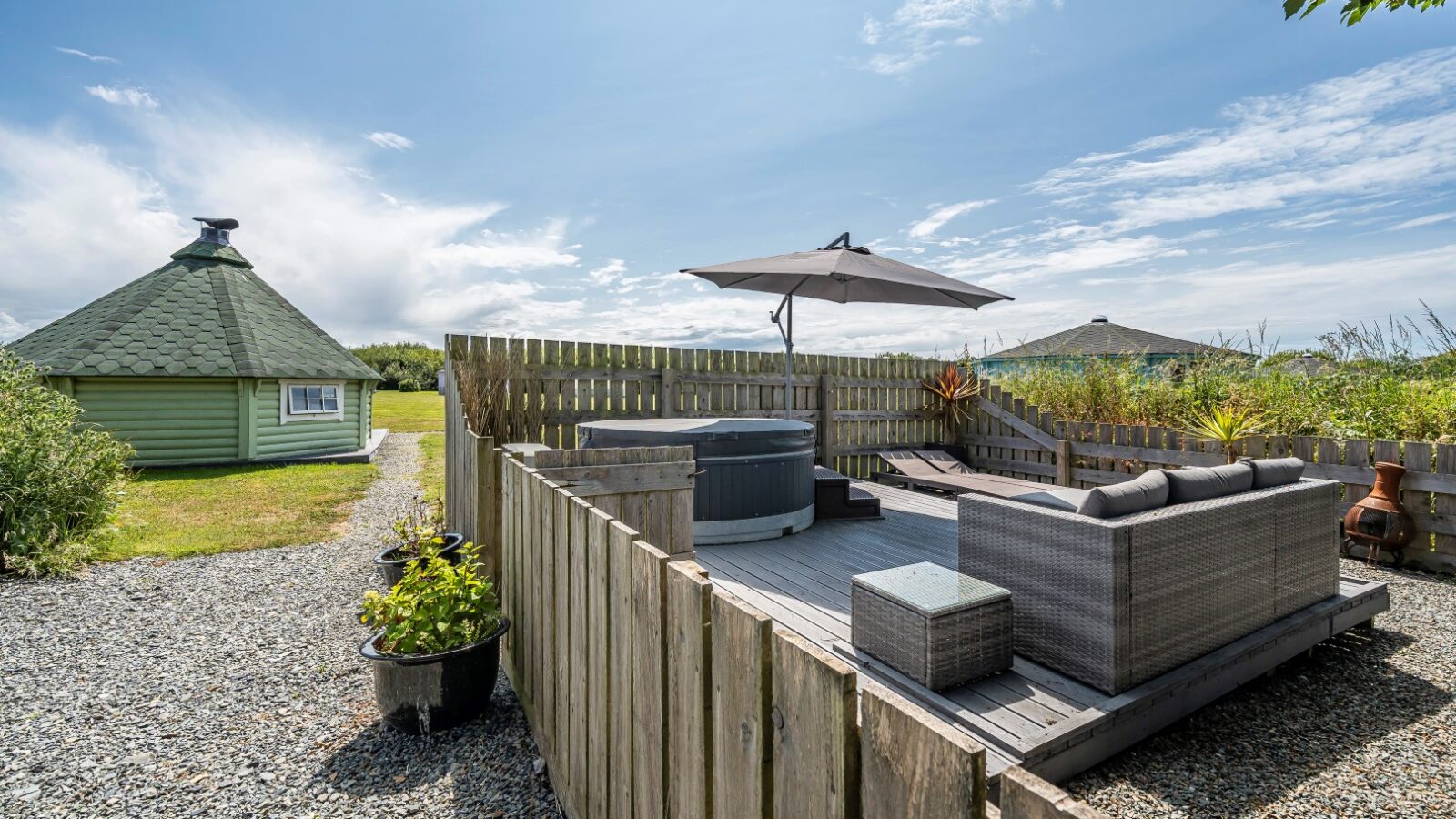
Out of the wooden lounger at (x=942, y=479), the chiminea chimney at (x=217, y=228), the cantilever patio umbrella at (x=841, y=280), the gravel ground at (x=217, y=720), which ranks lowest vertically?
the gravel ground at (x=217, y=720)

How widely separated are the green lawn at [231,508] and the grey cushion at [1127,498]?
21.0 feet

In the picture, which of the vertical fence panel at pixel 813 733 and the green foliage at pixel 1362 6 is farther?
the green foliage at pixel 1362 6

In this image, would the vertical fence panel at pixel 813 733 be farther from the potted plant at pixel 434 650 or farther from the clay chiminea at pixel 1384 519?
the clay chiminea at pixel 1384 519

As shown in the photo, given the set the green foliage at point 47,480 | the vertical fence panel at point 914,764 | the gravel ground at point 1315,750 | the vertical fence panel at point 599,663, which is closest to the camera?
the vertical fence panel at point 914,764

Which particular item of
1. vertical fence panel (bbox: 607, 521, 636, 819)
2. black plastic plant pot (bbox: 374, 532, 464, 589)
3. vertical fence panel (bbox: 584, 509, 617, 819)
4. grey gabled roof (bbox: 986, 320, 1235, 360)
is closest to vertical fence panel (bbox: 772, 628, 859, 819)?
vertical fence panel (bbox: 607, 521, 636, 819)

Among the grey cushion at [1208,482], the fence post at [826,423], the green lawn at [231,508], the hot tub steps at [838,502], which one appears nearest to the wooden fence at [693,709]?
the grey cushion at [1208,482]

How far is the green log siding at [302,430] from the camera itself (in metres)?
11.2

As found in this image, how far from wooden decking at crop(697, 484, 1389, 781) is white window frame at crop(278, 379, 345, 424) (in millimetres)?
11209

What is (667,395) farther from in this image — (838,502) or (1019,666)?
(1019,666)

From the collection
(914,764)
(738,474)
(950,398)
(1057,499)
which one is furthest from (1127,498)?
(950,398)

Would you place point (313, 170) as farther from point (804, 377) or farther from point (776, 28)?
point (804, 377)

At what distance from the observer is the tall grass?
16.8 feet

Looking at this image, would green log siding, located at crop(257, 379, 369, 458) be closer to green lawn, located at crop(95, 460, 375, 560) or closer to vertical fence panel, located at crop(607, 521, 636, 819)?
green lawn, located at crop(95, 460, 375, 560)

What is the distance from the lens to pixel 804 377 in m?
7.86
